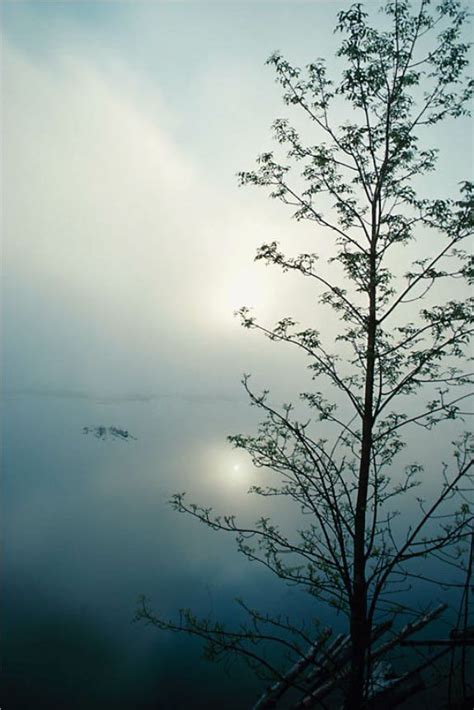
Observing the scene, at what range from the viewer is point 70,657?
92.1 ft

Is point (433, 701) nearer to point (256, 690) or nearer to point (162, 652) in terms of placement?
point (256, 690)

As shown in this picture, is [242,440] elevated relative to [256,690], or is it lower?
elevated

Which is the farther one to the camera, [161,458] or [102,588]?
[161,458]

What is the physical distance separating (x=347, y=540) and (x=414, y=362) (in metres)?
3.25

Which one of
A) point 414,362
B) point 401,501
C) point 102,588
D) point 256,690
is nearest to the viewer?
point 414,362

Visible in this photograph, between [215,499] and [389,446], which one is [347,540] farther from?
[215,499]

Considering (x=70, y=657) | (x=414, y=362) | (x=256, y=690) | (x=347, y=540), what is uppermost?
(x=414, y=362)

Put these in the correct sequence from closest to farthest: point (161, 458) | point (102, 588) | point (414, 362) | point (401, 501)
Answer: point (414, 362) < point (102, 588) < point (401, 501) < point (161, 458)

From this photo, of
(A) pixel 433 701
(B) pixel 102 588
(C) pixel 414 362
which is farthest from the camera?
(B) pixel 102 588

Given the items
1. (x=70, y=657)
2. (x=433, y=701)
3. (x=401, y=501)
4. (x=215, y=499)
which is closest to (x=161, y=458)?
(x=215, y=499)

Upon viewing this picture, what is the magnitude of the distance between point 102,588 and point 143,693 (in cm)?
2121

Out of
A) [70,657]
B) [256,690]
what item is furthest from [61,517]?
[256,690]

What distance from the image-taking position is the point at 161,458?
488 ft

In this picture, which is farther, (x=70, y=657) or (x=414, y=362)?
(x=70, y=657)
